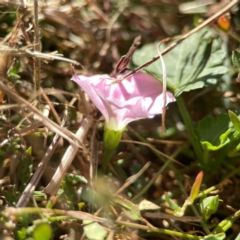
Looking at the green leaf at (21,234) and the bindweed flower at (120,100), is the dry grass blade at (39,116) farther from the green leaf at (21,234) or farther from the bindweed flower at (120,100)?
the green leaf at (21,234)

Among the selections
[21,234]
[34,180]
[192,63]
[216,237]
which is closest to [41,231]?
[21,234]

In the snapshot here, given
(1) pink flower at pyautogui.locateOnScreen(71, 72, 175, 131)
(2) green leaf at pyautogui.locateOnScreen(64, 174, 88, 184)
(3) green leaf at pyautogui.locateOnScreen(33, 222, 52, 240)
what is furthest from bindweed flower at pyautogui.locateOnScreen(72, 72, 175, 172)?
(3) green leaf at pyautogui.locateOnScreen(33, 222, 52, 240)

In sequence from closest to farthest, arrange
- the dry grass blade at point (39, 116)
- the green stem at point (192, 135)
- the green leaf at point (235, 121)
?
the dry grass blade at point (39, 116), the green leaf at point (235, 121), the green stem at point (192, 135)

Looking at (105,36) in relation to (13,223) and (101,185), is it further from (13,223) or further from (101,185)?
(13,223)

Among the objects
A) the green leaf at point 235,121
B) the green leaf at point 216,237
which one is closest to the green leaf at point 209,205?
the green leaf at point 216,237

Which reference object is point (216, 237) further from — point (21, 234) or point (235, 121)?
point (21, 234)

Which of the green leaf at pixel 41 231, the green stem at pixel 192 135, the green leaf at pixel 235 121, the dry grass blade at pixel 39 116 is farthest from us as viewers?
the green stem at pixel 192 135
